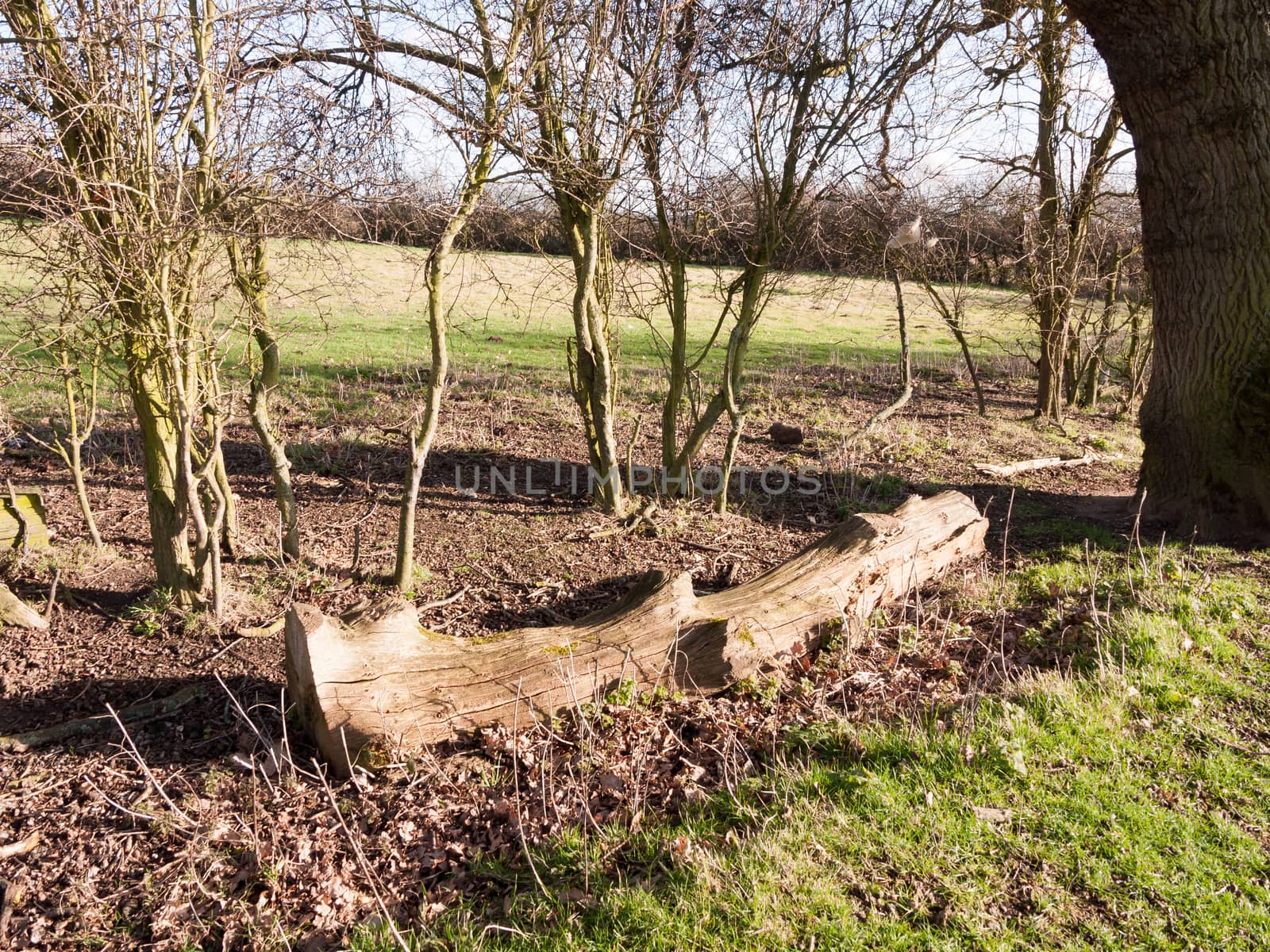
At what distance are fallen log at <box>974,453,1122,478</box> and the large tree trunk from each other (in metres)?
2.03

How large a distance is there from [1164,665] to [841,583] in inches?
63.3

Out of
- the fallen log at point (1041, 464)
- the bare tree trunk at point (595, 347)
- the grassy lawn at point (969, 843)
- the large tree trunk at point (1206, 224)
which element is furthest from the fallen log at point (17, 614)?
the fallen log at point (1041, 464)

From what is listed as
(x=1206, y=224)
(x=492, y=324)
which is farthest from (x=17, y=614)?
(x=492, y=324)

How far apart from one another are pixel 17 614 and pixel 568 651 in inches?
123

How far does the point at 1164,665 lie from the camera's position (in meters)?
3.86

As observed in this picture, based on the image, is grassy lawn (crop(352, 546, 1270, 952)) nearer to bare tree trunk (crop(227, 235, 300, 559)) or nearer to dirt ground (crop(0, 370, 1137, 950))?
dirt ground (crop(0, 370, 1137, 950))

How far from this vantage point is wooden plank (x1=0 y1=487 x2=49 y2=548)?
513cm

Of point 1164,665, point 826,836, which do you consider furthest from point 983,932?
point 1164,665

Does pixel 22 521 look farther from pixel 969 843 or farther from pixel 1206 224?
pixel 1206 224

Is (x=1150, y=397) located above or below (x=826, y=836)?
above

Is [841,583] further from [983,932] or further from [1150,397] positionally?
[1150,397]

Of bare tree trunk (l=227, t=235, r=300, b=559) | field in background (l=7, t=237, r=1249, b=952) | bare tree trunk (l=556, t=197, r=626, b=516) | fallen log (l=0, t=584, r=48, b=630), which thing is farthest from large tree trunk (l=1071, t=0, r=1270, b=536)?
fallen log (l=0, t=584, r=48, b=630)

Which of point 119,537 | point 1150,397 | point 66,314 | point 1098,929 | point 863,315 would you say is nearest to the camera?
point 1098,929

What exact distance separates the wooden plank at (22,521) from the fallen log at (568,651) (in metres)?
2.75
